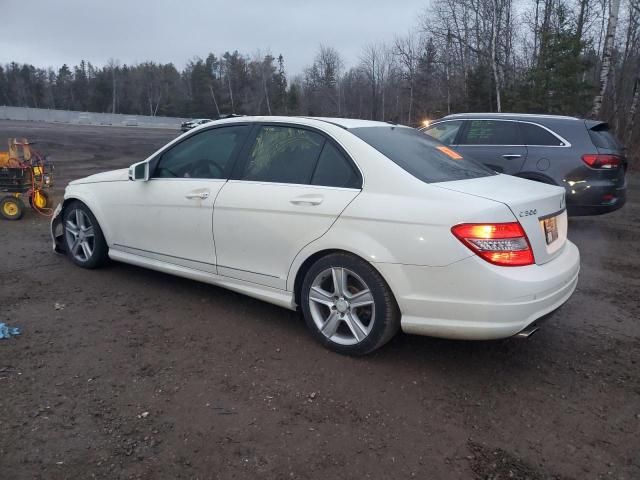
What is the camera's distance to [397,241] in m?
3.08

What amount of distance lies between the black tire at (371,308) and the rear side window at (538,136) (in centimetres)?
513

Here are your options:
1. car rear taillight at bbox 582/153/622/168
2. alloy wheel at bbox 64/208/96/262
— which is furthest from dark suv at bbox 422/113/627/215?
alloy wheel at bbox 64/208/96/262

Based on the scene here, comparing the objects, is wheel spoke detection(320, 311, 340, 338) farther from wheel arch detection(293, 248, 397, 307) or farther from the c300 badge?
the c300 badge

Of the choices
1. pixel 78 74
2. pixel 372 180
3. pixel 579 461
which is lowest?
pixel 579 461

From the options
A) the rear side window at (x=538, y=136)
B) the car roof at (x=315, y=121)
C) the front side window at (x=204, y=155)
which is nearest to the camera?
the car roof at (x=315, y=121)

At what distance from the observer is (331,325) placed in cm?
346

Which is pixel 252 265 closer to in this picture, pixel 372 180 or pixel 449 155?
pixel 372 180

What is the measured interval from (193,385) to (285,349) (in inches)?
28.8

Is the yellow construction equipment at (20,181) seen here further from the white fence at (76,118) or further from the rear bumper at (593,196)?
the white fence at (76,118)

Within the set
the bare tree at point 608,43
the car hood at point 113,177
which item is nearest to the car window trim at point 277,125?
the car hood at point 113,177

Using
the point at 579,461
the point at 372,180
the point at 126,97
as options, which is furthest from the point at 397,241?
the point at 126,97

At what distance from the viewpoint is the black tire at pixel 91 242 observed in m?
4.98

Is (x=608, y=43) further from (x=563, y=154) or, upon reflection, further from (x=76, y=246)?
(x=76, y=246)

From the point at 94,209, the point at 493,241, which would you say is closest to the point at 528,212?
the point at 493,241
